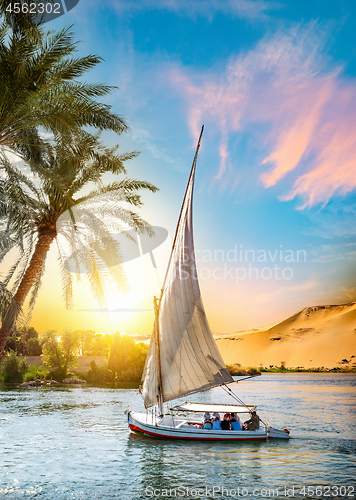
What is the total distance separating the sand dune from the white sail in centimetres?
13439

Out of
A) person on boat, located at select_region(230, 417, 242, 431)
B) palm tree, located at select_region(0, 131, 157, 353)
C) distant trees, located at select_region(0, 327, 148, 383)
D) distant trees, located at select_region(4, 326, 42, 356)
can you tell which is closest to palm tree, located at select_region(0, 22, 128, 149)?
palm tree, located at select_region(0, 131, 157, 353)

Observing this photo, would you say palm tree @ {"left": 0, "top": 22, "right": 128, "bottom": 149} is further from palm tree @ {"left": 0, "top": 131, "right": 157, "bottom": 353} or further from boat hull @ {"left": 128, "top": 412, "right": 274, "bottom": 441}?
boat hull @ {"left": 128, "top": 412, "right": 274, "bottom": 441}

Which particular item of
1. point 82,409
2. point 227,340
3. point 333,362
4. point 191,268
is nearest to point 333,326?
point 333,362

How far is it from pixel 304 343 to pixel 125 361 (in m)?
119

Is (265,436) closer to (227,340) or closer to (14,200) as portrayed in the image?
(14,200)

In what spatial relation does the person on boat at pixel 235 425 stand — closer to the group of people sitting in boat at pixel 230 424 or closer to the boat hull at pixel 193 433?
the group of people sitting in boat at pixel 230 424

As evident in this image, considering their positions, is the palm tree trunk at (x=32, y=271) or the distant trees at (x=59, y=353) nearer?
the palm tree trunk at (x=32, y=271)

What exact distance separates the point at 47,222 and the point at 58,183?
14.2ft

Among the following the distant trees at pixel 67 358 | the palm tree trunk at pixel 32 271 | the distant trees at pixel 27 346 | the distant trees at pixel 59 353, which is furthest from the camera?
the distant trees at pixel 27 346

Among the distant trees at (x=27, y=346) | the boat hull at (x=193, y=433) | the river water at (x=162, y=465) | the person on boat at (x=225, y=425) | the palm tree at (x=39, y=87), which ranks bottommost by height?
the river water at (x=162, y=465)

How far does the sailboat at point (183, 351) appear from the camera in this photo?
658 inches

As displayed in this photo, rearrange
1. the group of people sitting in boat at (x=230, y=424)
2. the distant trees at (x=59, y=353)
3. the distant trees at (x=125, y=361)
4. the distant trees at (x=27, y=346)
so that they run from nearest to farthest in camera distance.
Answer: the group of people sitting in boat at (x=230, y=424) < the distant trees at (x=59, y=353) < the distant trees at (x=125, y=361) < the distant trees at (x=27, y=346)

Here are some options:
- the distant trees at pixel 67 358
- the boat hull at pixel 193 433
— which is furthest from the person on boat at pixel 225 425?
the distant trees at pixel 67 358

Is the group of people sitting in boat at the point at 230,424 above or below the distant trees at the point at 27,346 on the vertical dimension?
below
